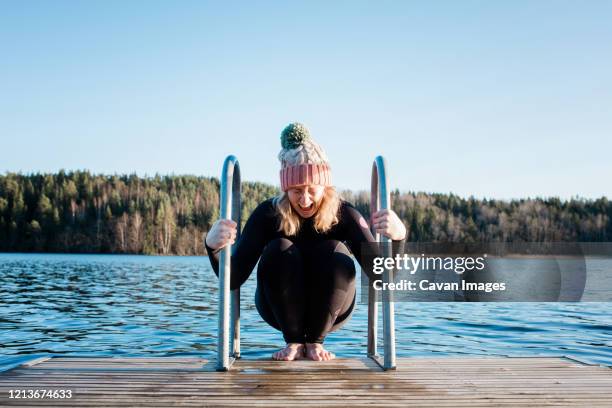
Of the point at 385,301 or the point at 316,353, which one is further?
the point at 316,353

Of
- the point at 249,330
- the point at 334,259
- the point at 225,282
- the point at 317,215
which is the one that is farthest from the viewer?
the point at 249,330

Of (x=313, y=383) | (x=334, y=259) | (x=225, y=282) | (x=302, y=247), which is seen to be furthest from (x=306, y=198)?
(x=313, y=383)

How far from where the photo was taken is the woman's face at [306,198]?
3783 millimetres

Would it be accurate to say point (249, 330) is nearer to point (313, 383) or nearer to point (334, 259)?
point (334, 259)

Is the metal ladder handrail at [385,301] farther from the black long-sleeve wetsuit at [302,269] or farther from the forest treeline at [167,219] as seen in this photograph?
the forest treeline at [167,219]

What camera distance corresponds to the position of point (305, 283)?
11.9 feet

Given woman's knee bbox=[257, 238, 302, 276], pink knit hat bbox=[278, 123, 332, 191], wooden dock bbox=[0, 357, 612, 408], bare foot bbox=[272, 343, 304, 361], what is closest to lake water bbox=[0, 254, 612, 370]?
bare foot bbox=[272, 343, 304, 361]

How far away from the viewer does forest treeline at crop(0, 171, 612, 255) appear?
90.1m

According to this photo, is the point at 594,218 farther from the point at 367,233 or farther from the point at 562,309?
the point at 367,233

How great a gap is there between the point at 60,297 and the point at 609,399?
1488cm

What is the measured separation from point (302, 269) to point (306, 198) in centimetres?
49

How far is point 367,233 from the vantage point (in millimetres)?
3859

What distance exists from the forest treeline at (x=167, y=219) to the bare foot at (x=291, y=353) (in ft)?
272

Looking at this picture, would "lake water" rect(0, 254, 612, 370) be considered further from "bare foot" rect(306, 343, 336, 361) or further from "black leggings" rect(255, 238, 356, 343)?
"black leggings" rect(255, 238, 356, 343)
